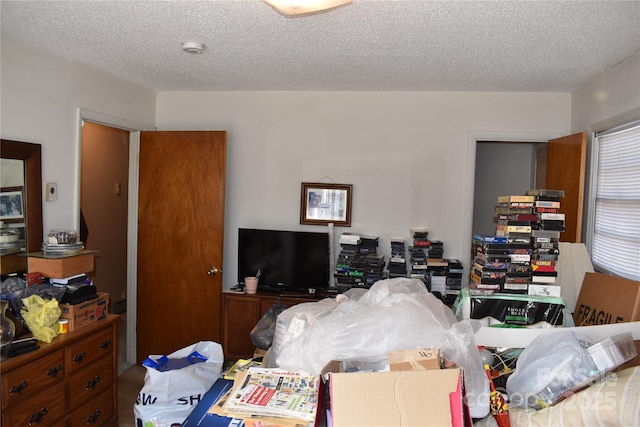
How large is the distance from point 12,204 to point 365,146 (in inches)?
99.0

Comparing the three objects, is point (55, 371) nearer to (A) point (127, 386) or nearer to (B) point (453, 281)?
(A) point (127, 386)

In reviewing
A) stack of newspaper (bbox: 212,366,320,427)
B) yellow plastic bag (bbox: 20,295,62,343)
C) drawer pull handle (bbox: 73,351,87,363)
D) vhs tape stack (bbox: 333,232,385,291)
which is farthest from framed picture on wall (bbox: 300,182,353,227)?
stack of newspaper (bbox: 212,366,320,427)

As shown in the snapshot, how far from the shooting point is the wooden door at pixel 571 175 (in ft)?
10.0

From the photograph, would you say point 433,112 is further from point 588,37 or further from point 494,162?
point 494,162

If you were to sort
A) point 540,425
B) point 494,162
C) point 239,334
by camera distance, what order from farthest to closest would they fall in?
point 494,162, point 239,334, point 540,425

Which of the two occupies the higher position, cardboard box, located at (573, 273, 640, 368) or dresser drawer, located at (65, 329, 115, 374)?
cardboard box, located at (573, 273, 640, 368)

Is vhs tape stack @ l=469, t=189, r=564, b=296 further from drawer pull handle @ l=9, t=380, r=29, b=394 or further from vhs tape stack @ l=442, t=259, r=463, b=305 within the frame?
drawer pull handle @ l=9, t=380, r=29, b=394

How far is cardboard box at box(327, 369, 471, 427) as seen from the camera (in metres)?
1.19

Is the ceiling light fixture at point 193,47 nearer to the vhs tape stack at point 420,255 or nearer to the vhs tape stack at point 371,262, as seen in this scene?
the vhs tape stack at point 371,262

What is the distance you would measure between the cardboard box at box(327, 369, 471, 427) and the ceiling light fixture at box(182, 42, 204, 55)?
6.91 feet

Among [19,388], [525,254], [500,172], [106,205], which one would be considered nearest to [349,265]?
[525,254]

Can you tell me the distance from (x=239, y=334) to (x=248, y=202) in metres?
1.13

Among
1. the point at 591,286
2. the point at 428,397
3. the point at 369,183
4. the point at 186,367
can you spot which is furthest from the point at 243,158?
the point at 428,397

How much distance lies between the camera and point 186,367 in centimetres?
216
